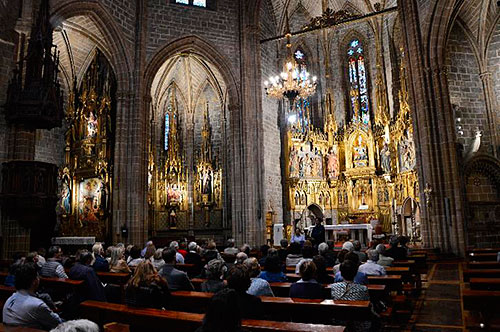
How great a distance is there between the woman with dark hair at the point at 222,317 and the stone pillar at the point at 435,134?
13.9 metres

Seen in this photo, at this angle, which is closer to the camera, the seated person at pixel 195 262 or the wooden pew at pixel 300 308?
the wooden pew at pixel 300 308

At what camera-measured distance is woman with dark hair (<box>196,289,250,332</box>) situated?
7.70 ft

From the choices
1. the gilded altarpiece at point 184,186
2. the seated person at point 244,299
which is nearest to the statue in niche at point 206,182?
the gilded altarpiece at point 184,186

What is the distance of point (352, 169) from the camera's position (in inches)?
908

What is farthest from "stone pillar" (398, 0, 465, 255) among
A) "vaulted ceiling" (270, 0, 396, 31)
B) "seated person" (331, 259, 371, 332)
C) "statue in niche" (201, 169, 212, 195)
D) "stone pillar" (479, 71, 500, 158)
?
"statue in niche" (201, 169, 212, 195)

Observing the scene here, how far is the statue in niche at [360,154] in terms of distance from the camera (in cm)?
2303

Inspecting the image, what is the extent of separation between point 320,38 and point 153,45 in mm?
12306

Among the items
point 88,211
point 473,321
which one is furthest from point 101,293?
point 88,211

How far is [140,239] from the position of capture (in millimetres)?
16328

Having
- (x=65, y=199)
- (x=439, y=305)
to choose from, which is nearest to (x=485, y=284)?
(x=439, y=305)

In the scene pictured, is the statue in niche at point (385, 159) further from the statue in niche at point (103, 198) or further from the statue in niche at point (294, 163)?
the statue in niche at point (103, 198)

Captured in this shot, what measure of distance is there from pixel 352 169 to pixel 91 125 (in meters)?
14.0

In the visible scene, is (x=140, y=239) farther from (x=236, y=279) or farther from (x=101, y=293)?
(x=236, y=279)

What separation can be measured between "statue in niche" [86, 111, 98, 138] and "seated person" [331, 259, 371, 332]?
17.2 meters
